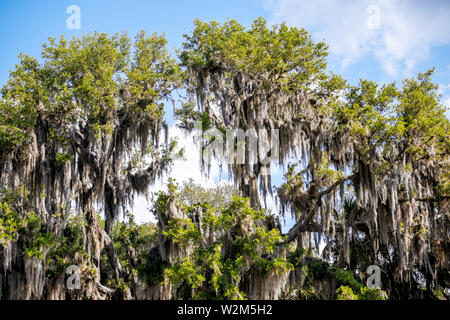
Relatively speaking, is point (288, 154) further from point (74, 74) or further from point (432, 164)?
point (74, 74)

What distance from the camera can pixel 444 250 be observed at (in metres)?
18.6

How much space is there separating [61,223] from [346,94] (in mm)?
11466

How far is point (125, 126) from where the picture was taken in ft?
56.1

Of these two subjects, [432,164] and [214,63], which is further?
[214,63]

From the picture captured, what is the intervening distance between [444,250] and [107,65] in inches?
598

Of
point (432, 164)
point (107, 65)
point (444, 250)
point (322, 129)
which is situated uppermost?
point (107, 65)

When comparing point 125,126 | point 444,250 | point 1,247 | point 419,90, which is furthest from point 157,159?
point 444,250

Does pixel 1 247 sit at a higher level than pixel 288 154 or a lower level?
lower

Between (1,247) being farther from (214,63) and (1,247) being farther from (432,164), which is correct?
(432,164)

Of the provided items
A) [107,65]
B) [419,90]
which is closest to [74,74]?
[107,65]
